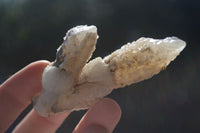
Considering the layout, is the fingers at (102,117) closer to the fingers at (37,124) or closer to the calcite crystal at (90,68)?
the calcite crystal at (90,68)

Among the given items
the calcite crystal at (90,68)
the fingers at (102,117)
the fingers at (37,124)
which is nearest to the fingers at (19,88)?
the fingers at (37,124)

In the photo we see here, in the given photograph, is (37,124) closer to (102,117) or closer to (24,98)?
(24,98)

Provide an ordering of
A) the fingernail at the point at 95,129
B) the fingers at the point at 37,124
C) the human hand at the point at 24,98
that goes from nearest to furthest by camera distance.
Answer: the fingernail at the point at 95,129, the human hand at the point at 24,98, the fingers at the point at 37,124

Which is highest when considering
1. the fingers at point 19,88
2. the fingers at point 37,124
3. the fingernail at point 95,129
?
the fingers at point 19,88

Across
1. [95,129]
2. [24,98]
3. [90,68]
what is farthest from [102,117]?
[24,98]

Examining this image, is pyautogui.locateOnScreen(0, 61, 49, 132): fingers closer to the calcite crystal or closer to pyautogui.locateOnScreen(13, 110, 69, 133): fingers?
pyautogui.locateOnScreen(13, 110, 69, 133): fingers

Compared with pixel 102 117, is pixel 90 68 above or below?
above

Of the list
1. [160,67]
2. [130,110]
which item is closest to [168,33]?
[130,110]
